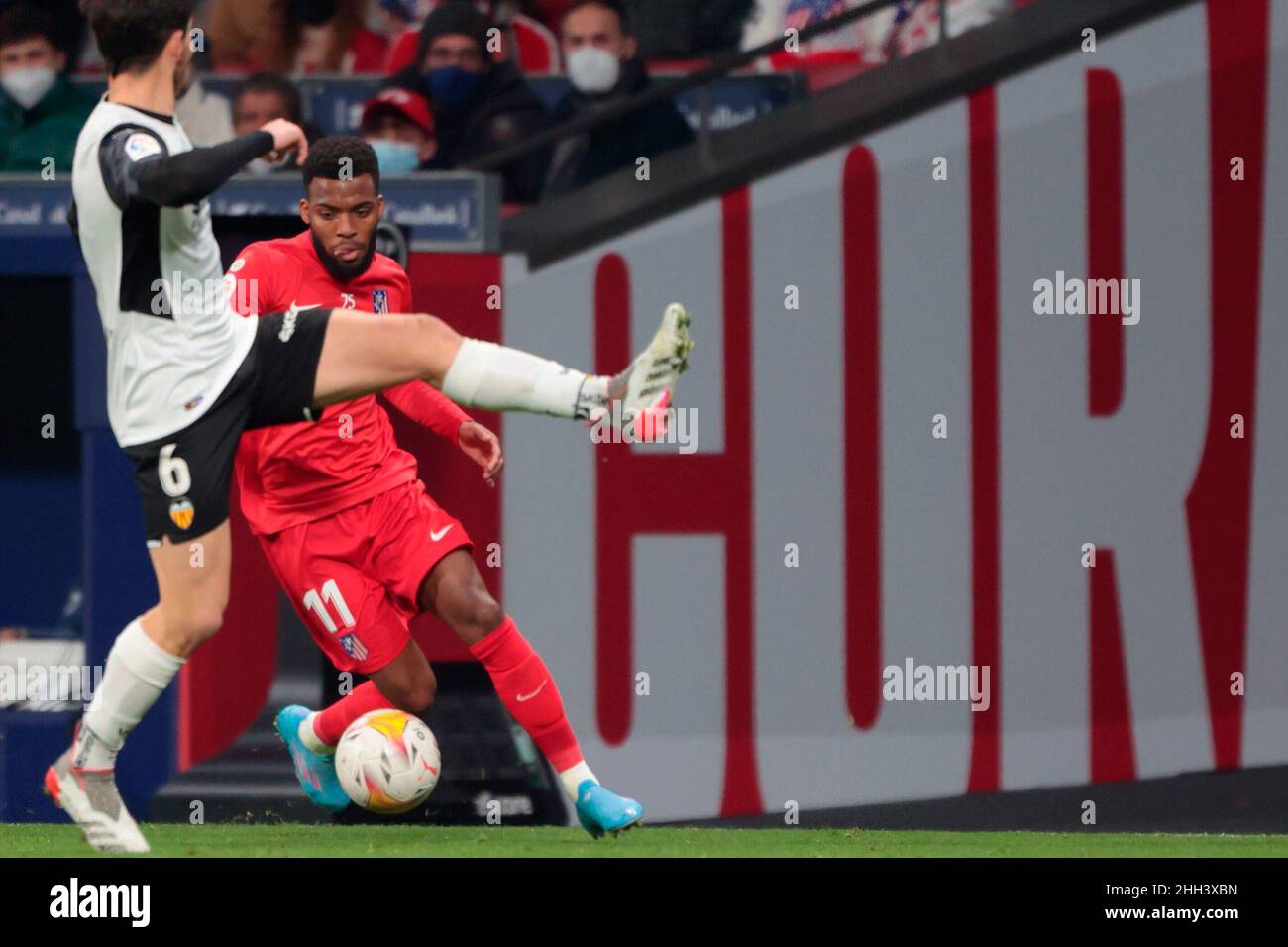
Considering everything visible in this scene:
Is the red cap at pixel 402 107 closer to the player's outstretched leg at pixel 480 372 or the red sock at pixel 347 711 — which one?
the red sock at pixel 347 711

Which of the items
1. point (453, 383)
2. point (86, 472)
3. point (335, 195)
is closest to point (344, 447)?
point (335, 195)

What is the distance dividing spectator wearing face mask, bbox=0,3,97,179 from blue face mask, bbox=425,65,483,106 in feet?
4.48

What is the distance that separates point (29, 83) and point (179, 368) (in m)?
4.15

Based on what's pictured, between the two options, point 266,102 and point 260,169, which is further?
point 266,102

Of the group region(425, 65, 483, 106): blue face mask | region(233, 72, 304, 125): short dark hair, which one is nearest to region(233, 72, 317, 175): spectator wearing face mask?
region(233, 72, 304, 125): short dark hair

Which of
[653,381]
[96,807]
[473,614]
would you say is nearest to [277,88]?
[473,614]

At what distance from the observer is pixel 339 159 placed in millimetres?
5582

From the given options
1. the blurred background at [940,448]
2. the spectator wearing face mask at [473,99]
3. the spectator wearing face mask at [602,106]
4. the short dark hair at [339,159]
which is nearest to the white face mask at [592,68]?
the spectator wearing face mask at [602,106]

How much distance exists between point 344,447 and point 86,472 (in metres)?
1.70

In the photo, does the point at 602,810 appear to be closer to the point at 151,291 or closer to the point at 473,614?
the point at 473,614

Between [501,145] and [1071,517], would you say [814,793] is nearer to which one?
[1071,517]

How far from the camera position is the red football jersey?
224 inches

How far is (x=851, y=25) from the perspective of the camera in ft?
27.7

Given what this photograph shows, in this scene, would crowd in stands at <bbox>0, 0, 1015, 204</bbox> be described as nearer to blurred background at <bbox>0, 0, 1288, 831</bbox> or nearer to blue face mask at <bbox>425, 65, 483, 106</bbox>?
blue face mask at <bbox>425, 65, 483, 106</bbox>
